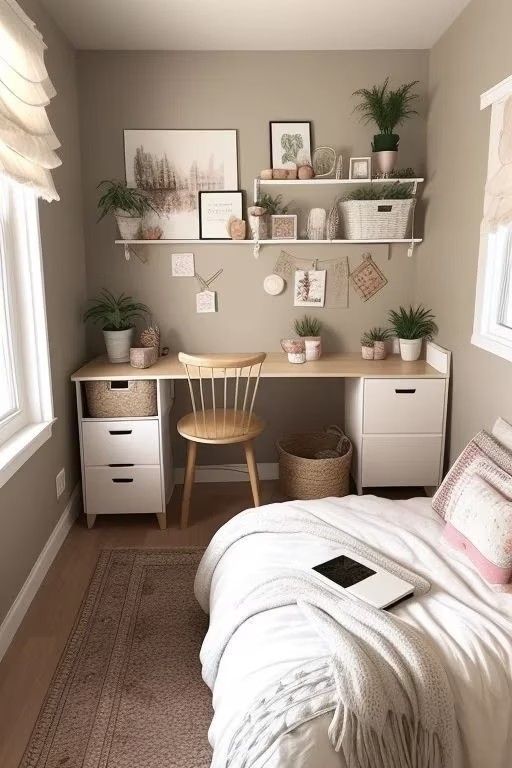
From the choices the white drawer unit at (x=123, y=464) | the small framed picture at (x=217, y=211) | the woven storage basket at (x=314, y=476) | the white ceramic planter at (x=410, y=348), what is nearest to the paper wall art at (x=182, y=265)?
the small framed picture at (x=217, y=211)

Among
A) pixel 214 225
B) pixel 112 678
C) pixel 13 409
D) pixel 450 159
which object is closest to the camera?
pixel 112 678

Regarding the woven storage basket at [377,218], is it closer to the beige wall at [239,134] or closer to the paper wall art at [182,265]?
the beige wall at [239,134]

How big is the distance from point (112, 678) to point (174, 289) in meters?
2.18

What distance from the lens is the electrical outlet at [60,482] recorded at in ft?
9.95

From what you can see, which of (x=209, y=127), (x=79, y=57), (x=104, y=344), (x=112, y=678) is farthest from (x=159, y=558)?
(x=79, y=57)

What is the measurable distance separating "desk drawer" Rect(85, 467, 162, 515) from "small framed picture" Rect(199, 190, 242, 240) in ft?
4.50

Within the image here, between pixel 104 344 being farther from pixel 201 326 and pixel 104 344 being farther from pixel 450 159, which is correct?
pixel 450 159

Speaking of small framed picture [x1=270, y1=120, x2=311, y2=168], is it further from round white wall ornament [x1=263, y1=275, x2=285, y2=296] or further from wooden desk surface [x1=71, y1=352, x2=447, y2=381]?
wooden desk surface [x1=71, y1=352, x2=447, y2=381]

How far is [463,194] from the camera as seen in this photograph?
300cm

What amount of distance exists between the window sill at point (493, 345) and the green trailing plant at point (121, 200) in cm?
190

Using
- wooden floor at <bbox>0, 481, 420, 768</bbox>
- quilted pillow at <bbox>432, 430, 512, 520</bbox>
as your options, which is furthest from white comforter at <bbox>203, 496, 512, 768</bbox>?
wooden floor at <bbox>0, 481, 420, 768</bbox>

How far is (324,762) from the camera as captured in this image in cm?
133

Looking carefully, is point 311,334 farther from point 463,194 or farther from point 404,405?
point 463,194

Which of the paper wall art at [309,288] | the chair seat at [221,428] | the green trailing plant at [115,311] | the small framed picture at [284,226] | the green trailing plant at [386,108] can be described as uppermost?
the green trailing plant at [386,108]
